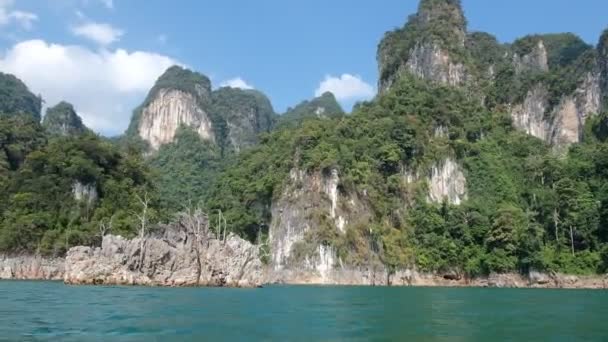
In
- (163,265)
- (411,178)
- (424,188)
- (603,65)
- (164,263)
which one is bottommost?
(163,265)

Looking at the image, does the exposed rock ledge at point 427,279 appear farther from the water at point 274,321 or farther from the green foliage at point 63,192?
the water at point 274,321

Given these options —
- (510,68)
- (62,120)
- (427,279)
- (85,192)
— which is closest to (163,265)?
(85,192)

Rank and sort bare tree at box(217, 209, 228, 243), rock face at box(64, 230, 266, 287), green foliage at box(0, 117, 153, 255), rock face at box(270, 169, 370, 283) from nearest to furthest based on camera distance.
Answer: rock face at box(64, 230, 266, 287) → bare tree at box(217, 209, 228, 243) → green foliage at box(0, 117, 153, 255) → rock face at box(270, 169, 370, 283)

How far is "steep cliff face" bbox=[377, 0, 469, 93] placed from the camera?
10619 centimetres

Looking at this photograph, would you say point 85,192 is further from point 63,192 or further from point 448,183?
point 448,183

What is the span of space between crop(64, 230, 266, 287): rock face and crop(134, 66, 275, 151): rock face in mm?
92355

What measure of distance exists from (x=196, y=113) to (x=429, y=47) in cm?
5723

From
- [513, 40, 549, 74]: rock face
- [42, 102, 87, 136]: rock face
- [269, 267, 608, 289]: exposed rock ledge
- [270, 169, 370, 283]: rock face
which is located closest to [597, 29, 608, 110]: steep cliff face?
[513, 40, 549, 74]: rock face

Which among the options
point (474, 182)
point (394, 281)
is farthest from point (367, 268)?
point (474, 182)

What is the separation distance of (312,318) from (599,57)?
8621 centimetres

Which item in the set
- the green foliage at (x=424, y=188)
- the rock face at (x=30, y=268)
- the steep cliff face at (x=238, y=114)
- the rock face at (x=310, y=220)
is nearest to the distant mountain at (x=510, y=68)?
the green foliage at (x=424, y=188)

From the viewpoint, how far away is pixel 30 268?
63.5 m

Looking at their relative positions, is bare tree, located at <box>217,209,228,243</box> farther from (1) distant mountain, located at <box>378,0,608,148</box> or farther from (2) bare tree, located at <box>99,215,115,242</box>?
(1) distant mountain, located at <box>378,0,608,148</box>

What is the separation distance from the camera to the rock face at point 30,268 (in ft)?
206
